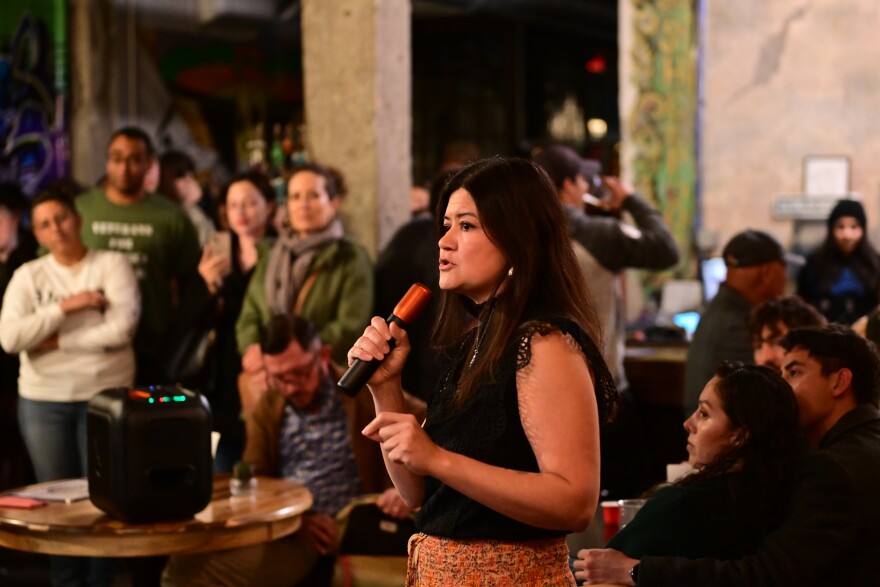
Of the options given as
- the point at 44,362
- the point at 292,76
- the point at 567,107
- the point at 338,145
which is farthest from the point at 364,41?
the point at 567,107

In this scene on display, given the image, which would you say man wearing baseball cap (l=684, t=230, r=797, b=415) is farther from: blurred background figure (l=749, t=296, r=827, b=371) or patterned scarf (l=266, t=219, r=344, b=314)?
patterned scarf (l=266, t=219, r=344, b=314)

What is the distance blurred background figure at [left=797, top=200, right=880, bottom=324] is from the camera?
616 centimetres

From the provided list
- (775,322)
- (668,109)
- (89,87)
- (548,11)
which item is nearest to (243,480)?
(775,322)

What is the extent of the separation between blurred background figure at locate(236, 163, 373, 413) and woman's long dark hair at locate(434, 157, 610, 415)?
2922 millimetres

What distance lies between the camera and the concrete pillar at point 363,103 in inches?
215

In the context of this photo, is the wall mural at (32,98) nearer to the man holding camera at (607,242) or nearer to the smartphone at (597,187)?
the smartphone at (597,187)

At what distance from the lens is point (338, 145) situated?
5.55m

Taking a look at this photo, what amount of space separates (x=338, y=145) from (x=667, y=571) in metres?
3.48

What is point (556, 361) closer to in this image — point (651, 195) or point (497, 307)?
point (497, 307)

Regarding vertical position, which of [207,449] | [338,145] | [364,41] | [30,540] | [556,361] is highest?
[364,41]

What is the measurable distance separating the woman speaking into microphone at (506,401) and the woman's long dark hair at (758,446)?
724 mm

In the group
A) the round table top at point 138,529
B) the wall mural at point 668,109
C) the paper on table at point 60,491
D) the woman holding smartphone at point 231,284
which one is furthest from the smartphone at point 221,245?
the wall mural at point 668,109

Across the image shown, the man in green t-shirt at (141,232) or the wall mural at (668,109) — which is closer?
the man in green t-shirt at (141,232)

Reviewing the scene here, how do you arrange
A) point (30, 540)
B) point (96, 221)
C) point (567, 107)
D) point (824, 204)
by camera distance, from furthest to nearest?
point (567, 107) → point (824, 204) → point (96, 221) → point (30, 540)
